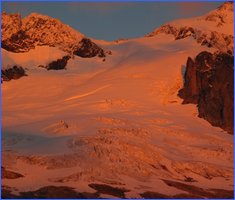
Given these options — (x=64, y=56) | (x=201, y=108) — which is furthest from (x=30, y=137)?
(x=64, y=56)

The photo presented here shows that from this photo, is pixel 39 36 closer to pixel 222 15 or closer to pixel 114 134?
pixel 222 15

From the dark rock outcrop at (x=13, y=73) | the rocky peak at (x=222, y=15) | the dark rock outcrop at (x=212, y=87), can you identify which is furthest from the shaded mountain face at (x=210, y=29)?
the dark rock outcrop at (x=13, y=73)

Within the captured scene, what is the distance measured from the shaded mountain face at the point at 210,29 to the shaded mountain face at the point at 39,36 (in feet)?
62.4

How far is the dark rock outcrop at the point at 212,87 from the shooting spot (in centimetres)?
7175

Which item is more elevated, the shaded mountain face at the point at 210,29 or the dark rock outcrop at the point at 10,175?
the shaded mountain face at the point at 210,29

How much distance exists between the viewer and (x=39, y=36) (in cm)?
10700

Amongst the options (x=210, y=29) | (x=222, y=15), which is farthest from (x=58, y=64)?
(x=222, y=15)

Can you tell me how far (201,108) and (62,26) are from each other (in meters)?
47.7

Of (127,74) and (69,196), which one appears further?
(127,74)

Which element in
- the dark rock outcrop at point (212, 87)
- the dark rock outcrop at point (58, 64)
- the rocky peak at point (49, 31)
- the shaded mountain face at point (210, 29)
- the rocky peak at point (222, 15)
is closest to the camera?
the dark rock outcrop at point (212, 87)

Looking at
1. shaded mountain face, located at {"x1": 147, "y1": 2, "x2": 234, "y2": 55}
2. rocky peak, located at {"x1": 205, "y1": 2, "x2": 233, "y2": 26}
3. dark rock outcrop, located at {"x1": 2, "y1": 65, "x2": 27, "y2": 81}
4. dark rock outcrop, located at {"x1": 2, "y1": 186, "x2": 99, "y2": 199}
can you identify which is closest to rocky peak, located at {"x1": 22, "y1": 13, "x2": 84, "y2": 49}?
dark rock outcrop, located at {"x1": 2, "y1": 65, "x2": 27, "y2": 81}

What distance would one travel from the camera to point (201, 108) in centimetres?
7300

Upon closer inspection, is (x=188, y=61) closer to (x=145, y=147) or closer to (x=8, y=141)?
(x=145, y=147)

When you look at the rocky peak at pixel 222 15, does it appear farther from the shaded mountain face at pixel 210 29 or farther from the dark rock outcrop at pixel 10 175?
the dark rock outcrop at pixel 10 175
